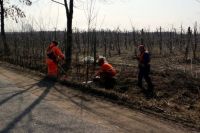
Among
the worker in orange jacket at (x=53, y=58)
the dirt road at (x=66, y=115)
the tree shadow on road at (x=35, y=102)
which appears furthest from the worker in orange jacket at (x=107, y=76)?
the worker in orange jacket at (x=53, y=58)

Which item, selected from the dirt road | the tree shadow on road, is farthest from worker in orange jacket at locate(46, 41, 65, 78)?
the dirt road

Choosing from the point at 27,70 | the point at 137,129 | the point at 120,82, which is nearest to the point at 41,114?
the point at 137,129

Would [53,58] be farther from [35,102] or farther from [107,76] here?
[35,102]

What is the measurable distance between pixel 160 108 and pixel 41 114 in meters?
3.07

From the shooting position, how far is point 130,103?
11.0 metres

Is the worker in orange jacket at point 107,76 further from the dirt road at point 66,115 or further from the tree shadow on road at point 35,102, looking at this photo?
the tree shadow on road at point 35,102

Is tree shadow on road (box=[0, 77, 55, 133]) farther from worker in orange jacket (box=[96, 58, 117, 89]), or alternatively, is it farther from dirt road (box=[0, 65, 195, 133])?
worker in orange jacket (box=[96, 58, 117, 89])

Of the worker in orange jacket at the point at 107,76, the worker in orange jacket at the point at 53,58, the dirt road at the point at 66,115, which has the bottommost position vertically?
the dirt road at the point at 66,115

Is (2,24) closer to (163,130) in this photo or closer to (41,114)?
(41,114)

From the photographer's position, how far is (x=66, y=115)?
30.7ft

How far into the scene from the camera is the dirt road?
8125 millimetres

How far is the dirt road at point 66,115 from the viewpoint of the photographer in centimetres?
812

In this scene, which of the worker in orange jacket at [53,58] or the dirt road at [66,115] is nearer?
the dirt road at [66,115]

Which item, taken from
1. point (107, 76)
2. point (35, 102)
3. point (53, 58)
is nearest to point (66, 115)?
point (35, 102)
